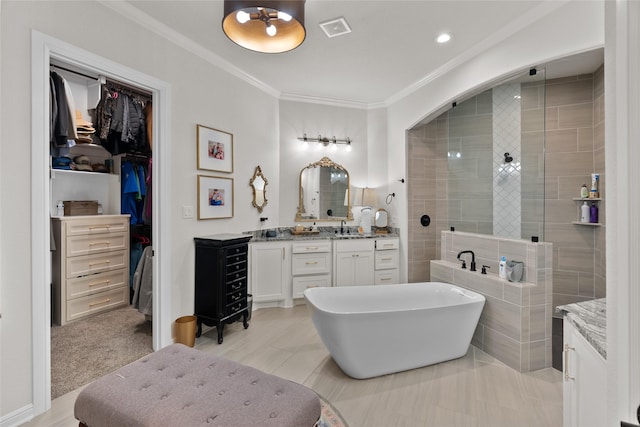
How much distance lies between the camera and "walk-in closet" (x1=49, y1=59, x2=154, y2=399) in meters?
2.68

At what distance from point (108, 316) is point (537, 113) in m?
5.02

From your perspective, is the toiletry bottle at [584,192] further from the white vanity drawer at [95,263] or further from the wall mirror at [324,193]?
the white vanity drawer at [95,263]

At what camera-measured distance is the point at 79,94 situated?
3.58 metres

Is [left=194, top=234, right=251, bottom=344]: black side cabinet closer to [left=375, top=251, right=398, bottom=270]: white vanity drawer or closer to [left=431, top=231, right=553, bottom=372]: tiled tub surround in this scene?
[left=375, top=251, right=398, bottom=270]: white vanity drawer

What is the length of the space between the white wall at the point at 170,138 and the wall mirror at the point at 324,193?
592 millimetres

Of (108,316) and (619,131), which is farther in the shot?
(108,316)

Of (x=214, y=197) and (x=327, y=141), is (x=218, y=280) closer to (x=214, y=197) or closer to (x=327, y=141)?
(x=214, y=197)

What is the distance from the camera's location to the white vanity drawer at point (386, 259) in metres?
4.08

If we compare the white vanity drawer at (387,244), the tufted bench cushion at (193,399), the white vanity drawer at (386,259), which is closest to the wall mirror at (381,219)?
the white vanity drawer at (387,244)

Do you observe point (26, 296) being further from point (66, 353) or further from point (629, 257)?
point (629, 257)

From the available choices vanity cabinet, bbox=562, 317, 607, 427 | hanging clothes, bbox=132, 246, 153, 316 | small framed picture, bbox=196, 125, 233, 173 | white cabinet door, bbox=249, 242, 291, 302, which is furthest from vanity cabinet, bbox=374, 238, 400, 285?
vanity cabinet, bbox=562, 317, 607, 427

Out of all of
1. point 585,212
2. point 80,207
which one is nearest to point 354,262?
point 585,212

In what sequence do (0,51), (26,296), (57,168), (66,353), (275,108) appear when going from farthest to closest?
(275,108)
(57,168)
(66,353)
(26,296)
(0,51)

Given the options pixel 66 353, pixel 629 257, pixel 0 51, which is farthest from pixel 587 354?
pixel 66 353
